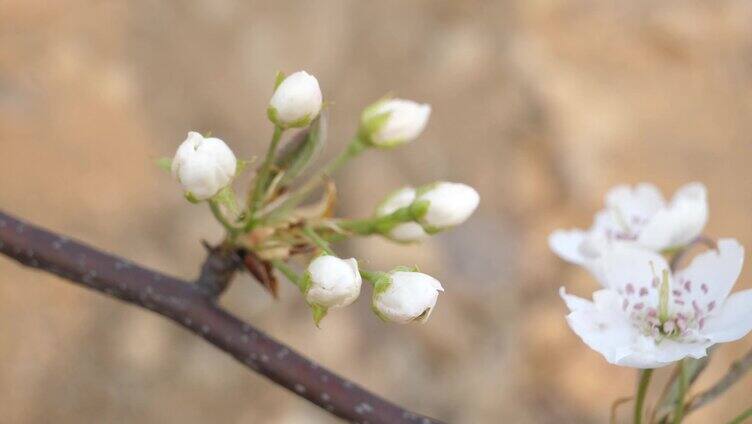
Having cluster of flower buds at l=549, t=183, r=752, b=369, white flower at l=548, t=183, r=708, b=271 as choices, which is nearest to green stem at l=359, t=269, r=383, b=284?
cluster of flower buds at l=549, t=183, r=752, b=369

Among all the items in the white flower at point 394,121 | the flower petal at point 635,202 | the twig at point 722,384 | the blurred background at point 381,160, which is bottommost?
the twig at point 722,384

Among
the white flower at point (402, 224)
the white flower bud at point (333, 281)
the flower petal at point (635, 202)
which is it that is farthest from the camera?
the flower petal at point (635, 202)

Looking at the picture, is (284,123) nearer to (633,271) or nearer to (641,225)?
(633,271)

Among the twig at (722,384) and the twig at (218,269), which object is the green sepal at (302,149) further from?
the twig at (722,384)

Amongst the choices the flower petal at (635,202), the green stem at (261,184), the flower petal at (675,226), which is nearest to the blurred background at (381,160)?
the flower petal at (635,202)

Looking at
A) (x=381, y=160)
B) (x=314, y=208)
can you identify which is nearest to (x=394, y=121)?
(x=314, y=208)

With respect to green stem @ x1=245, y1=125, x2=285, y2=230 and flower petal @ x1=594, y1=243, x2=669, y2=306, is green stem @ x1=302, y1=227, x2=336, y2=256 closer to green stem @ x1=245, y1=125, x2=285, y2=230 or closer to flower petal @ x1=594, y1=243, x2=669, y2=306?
green stem @ x1=245, y1=125, x2=285, y2=230

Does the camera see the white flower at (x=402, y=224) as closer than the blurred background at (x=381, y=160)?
Yes
